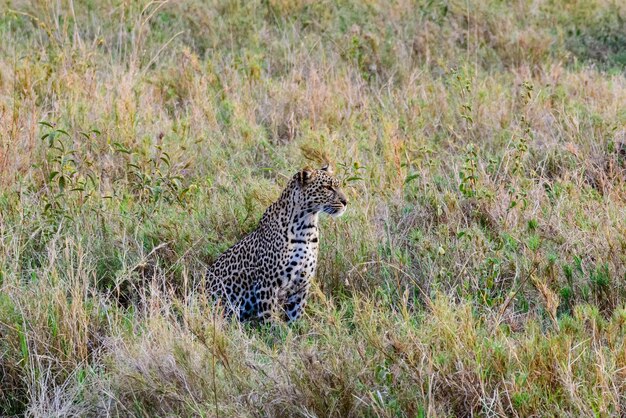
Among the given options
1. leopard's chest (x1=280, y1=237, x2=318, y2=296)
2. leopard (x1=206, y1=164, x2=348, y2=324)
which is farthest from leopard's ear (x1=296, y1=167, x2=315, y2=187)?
leopard's chest (x1=280, y1=237, x2=318, y2=296)

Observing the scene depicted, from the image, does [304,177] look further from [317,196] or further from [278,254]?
[278,254]

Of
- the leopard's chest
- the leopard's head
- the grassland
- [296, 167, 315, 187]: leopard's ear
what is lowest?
the leopard's chest

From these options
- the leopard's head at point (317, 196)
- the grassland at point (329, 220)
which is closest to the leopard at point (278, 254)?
the leopard's head at point (317, 196)

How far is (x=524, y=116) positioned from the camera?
22.1ft

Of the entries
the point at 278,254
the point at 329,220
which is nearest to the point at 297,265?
the point at 278,254

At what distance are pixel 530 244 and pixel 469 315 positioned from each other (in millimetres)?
1057

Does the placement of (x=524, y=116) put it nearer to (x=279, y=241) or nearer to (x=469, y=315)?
(x=279, y=241)

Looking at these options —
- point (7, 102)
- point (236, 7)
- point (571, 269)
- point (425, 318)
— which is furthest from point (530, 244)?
point (236, 7)

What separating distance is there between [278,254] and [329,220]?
564 millimetres

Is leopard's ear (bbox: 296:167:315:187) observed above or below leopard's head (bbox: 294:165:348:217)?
above

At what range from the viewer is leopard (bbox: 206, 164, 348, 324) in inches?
222

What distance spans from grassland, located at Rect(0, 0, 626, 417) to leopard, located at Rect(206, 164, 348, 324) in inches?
6.6

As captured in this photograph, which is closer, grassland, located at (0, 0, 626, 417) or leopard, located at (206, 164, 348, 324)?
grassland, located at (0, 0, 626, 417)

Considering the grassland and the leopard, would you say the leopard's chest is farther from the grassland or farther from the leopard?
the grassland
